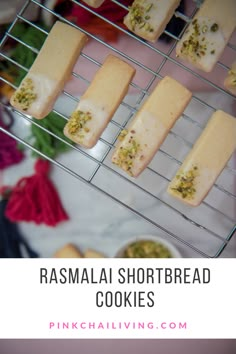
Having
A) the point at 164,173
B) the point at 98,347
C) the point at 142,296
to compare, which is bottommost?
the point at 98,347

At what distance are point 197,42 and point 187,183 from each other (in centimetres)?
26

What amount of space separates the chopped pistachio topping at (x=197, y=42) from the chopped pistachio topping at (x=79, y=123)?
22cm

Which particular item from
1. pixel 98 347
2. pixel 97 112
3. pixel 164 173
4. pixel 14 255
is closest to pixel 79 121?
pixel 97 112

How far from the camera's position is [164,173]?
130 centimetres

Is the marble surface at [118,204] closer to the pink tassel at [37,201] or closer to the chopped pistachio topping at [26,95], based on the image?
the pink tassel at [37,201]

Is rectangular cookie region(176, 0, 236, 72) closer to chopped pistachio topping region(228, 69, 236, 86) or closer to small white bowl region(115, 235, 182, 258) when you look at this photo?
chopped pistachio topping region(228, 69, 236, 86)

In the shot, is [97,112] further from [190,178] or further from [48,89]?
[190,178]

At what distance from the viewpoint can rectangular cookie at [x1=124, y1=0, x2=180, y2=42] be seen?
38.1 inches

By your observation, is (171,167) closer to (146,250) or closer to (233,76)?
(146,250)

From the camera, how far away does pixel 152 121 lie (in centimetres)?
96

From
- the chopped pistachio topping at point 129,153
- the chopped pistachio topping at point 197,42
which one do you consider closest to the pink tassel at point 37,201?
the chopped pistachio topping at point 129,153

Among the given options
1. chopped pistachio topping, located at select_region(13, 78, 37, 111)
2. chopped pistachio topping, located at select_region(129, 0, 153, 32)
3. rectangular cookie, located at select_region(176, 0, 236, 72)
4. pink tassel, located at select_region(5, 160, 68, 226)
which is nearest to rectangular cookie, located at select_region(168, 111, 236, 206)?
rectangular cookie, located at select_region(176, 0, 236, 72)

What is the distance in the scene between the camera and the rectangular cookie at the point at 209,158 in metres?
0.95

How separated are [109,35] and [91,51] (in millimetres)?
61
